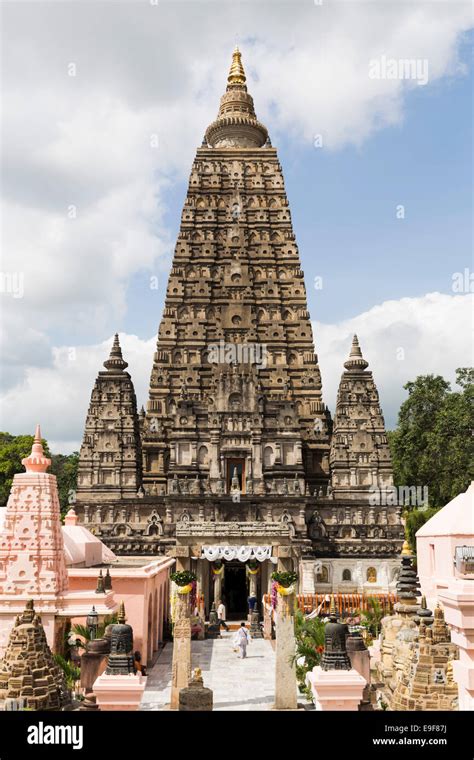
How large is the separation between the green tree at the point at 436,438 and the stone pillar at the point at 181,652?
39.8 metres

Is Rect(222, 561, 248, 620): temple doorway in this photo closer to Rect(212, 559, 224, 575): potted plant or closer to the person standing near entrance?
Rect(212, 559, 224, 575): potted plant

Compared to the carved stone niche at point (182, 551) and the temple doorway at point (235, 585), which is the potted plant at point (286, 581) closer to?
the carved stone niche at point (182, 551)

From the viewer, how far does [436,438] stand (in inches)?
2227

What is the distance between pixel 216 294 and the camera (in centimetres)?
5759

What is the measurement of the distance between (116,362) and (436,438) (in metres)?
27.1

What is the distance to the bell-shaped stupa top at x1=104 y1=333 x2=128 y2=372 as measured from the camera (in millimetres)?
55438

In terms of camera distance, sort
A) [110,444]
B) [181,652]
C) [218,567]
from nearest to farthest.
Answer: [181,652], [218,567], [110,444]

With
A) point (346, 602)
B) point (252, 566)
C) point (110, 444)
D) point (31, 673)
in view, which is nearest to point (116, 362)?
point (110, 444)

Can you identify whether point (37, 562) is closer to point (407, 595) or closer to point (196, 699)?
point (196, 699)

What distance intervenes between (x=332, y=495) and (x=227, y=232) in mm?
24730

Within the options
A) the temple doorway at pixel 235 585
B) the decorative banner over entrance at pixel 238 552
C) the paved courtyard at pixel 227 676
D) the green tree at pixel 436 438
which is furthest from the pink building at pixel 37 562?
the green tree at pixel 436 438

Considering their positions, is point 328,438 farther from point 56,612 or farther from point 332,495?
point 56,612

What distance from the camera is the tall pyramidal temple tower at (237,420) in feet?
153
